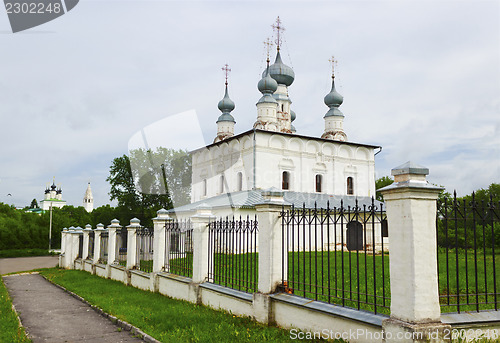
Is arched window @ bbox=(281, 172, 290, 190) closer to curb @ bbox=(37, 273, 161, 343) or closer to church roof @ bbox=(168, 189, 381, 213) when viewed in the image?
church roof @ bbox=(168, 189, 381, 213)

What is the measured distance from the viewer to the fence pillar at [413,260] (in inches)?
175

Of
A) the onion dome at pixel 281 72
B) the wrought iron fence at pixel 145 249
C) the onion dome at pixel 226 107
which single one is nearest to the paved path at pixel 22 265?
the wrought iron fence at pixel 145 249

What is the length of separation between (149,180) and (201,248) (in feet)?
121

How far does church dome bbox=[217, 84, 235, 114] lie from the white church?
836 millimetres

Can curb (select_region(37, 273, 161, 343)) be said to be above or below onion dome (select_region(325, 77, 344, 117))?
below

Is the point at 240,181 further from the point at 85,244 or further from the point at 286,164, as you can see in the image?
the point at 85,244

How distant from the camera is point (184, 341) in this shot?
6.17m

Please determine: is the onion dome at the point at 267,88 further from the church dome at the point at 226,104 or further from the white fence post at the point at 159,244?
the white fence post at the point at 159,244

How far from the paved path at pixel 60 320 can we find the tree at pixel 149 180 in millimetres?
31189

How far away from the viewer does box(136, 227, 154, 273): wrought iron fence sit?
12266 millimetres

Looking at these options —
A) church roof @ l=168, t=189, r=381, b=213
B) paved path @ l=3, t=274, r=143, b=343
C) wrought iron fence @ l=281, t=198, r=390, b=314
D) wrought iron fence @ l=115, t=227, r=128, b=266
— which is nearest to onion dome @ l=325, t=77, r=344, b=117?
church roof @ l=168, t=189, r=381, b=213

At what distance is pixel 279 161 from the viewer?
30547mm

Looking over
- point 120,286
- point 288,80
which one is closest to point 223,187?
point 288,80

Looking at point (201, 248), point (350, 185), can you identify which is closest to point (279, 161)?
point (350, 185)
